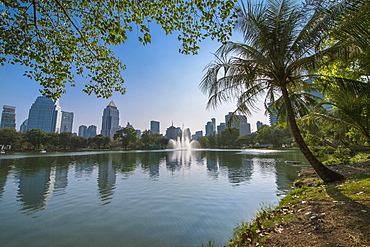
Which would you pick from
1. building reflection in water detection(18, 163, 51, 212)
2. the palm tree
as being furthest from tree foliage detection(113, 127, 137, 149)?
the palm tree

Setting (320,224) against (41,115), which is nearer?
(320,224)

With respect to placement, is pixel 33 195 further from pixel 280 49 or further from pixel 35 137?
pixel 35 137

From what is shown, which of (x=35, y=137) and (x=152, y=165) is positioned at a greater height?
(x=35, y=137)

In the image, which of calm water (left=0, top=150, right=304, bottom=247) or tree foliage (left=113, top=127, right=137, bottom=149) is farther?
tree foliage (left=113, top=127, right=137, bottom=149)

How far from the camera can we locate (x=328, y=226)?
154 inches

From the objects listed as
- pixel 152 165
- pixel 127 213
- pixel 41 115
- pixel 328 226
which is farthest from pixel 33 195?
pixel 41 115

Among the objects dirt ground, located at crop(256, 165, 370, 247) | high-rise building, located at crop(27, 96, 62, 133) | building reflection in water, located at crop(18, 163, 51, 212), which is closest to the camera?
dirt ground, located at crop(256, 165, 370, 247)

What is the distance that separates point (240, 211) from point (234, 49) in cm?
752

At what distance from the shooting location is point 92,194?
10273mm

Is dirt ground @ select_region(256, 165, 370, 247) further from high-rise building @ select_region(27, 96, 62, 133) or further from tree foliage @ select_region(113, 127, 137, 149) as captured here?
high-rise building @ select_region(27, 96, 62, 133)

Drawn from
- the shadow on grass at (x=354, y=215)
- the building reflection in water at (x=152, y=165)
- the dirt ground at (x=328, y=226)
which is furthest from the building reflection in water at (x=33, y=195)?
the shadow on grass at (x=354, y=215)

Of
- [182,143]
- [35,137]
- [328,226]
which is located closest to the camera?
[328,226]

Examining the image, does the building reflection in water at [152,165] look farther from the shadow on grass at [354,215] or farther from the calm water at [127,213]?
the shadow on grass at [354,215]

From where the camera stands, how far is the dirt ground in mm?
3305
